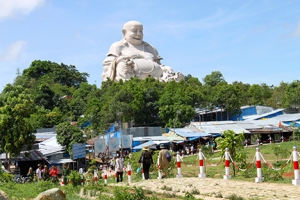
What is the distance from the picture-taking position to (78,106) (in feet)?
155

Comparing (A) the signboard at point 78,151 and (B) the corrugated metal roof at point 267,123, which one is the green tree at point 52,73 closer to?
(B) the corrugated metal roof at point 267,123

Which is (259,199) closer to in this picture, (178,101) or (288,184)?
(288,184)

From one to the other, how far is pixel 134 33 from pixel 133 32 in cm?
18

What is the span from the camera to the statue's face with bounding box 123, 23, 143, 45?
5347 cm

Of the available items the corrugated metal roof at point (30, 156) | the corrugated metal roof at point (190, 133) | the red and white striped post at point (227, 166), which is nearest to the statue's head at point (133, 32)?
the corrugated metal roof at point (190, 133)

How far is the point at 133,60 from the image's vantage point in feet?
166

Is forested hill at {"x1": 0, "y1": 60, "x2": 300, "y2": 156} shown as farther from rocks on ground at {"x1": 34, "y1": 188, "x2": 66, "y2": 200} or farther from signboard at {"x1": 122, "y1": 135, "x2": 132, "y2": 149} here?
rocks on ground at {"x1": 34, "y1": 188, "x2": 66, "y2": 200}

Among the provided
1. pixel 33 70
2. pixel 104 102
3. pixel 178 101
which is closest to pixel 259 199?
pixel 178 101

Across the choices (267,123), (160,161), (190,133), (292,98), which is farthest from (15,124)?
(292,98)

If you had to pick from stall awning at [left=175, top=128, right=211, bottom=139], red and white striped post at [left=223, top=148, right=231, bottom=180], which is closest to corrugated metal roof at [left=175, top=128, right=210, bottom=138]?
stall awning at [left=175, top=128, right=211, bottom=139]

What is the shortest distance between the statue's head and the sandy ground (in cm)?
4419

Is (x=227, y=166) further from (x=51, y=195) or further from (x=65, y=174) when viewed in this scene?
(x=65, y=174)

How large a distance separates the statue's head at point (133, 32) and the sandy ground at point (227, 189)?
145 feet

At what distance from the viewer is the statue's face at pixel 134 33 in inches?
2105
